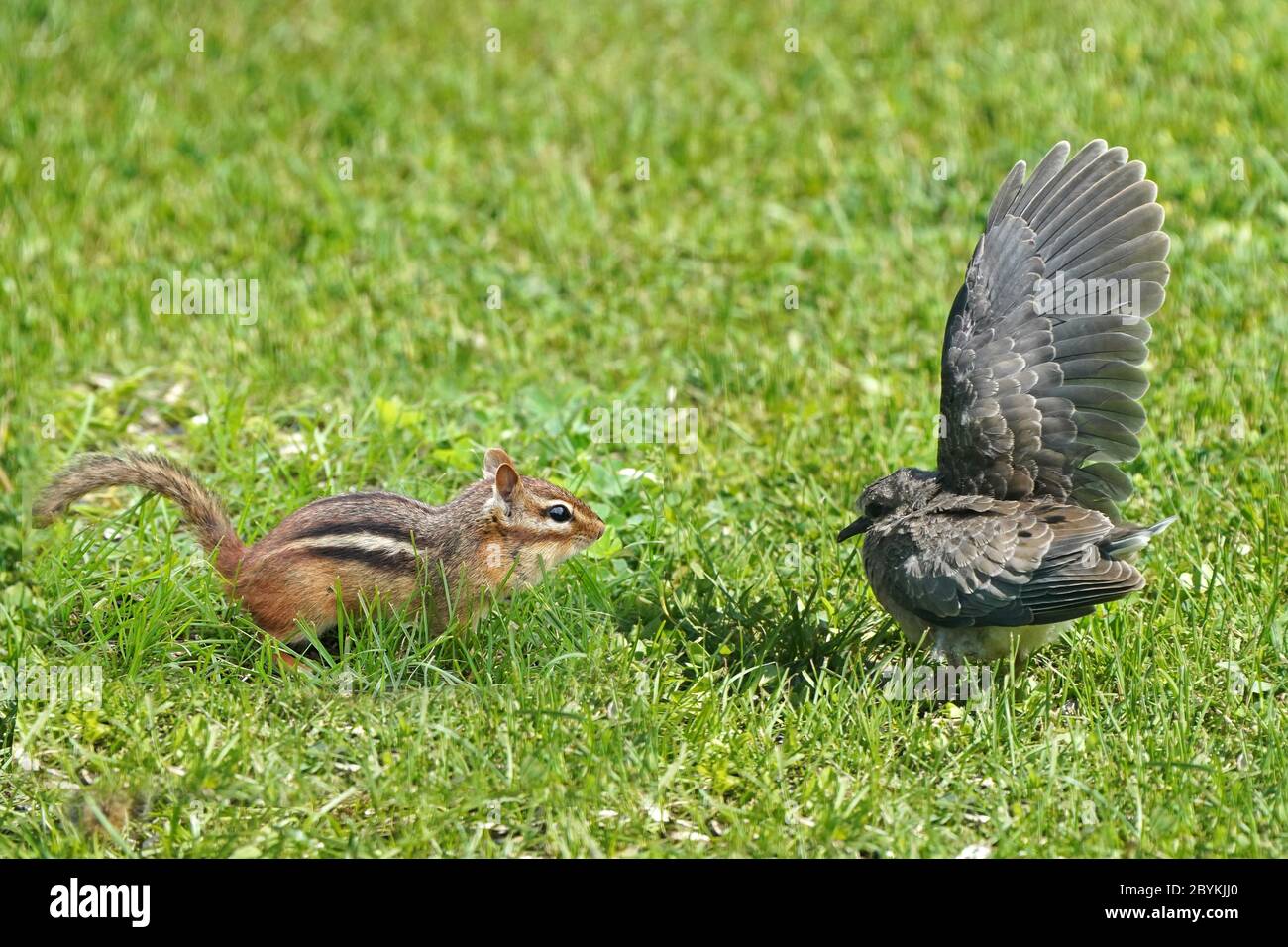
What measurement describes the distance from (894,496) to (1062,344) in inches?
31.9

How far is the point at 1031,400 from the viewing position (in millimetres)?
5602

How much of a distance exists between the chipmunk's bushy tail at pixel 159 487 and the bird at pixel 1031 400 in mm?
2386

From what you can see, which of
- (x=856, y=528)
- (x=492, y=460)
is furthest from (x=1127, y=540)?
(x=492, y=460)

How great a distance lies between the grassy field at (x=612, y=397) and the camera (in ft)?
16.7

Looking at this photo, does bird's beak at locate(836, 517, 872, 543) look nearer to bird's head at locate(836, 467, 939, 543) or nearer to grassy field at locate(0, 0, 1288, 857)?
bird's head at locate(836, 467, 939, 543)

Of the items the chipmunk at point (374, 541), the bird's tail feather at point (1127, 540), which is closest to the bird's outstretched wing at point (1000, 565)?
the bird's tail feather at point (1127, 540)

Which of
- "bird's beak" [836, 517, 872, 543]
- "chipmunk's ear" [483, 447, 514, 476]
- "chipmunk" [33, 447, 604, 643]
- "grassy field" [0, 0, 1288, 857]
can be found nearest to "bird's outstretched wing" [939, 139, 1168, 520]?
"bird's beak" [836, 517, 872, 543]

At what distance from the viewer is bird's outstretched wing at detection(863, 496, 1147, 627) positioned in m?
5.24

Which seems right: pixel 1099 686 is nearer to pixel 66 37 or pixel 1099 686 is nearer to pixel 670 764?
pixel 670 764

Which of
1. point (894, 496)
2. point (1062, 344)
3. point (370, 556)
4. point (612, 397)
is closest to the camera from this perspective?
point (370, 556)

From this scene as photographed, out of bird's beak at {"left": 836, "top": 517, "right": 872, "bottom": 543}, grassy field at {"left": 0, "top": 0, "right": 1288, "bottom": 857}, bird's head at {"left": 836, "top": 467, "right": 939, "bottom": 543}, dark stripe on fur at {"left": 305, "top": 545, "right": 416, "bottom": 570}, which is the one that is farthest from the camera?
bird's beak at {"left": 836, "top": 517, "right": 872, "bottom": 543}

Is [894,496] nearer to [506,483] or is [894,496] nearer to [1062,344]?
[1062,344]

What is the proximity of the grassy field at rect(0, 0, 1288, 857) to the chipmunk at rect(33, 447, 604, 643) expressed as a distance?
15 centimetres

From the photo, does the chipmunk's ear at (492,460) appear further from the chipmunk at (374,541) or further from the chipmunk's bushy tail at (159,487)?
the chipmunk's bushy tail at (159,487)
